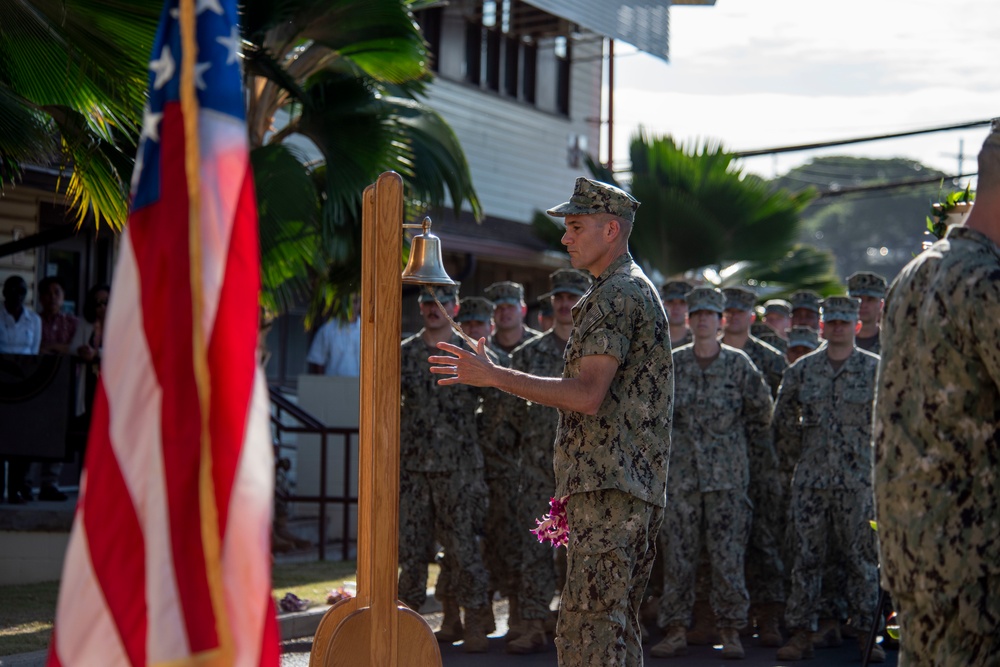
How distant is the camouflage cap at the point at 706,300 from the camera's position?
9992 mm

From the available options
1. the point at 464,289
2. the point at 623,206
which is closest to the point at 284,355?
the point at 464,289

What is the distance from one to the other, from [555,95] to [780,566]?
46.9ft

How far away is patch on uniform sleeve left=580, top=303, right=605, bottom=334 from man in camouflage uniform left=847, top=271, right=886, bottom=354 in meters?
5.31

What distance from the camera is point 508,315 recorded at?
432 inches

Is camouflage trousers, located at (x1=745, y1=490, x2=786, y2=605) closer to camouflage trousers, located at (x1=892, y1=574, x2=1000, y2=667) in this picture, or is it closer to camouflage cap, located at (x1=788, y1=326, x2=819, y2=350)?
camouflage cap, located at (x1=788, y1=326, x2=819, y2=350)

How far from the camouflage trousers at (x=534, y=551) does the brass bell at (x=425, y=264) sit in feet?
12.9

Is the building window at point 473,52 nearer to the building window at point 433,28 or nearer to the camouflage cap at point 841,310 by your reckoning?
the building window at point 433,28

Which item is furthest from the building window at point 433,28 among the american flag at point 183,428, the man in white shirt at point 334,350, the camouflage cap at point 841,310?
the american flag at point 183,428

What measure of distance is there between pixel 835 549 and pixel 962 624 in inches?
245

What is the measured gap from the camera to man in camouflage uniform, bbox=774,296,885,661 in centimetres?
945

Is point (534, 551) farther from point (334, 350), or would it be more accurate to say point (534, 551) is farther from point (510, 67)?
point (510, 67)

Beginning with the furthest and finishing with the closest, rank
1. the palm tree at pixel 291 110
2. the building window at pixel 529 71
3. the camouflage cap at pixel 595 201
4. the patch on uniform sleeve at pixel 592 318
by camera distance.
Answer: the building window at pixel 529 71
the palm tree at pixel 291 110
the camouflage cap at pixel 595 201
the patch on uniform sleeve at pixel 592 318

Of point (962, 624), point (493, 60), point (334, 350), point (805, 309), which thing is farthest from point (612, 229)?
point (493, 60)

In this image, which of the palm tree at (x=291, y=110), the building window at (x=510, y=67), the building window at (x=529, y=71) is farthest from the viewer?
the building window at (x=529, y=71)
